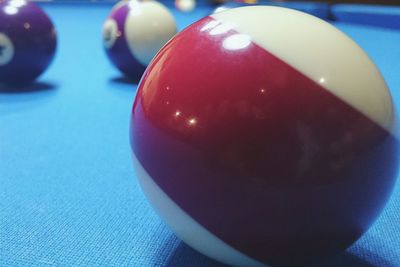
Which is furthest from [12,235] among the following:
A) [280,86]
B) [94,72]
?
[94,72]

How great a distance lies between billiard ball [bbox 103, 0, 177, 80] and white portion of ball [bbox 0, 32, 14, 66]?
45 cm

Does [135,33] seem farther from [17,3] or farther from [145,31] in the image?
[17,3]

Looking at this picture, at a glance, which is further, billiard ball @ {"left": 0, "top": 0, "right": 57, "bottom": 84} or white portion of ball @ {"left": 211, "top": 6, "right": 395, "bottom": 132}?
billiard ball @ {"left": 0, "top": 0, "right": 57, "bottom": 84}

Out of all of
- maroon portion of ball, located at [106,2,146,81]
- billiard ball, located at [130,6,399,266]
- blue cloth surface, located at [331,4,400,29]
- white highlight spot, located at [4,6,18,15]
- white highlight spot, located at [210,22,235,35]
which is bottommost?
blue cloth surface, located at [331,4,400,29]

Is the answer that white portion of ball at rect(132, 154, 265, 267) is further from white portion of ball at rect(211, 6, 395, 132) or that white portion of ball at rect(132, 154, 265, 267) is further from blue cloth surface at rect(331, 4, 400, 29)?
blue cloth surface at rect(331, 4, 400, 29)

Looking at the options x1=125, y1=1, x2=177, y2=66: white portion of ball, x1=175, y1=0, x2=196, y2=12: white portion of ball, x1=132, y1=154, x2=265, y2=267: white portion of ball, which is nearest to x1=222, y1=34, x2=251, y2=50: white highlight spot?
x1=132, y1=154, x2=265, y2=267: white portion of ball

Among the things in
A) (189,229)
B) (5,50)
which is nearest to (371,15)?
(5,50)

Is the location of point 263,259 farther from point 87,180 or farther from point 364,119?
point 87,180

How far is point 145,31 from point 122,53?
153 mm

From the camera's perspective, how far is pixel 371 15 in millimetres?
4309

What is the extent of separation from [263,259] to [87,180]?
658 mm

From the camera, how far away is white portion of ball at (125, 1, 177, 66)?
2311 millimetres

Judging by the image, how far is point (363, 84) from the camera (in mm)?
803

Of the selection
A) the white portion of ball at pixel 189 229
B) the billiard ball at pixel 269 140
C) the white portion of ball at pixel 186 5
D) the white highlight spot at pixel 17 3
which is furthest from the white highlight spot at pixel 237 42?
the white portion of ball at pixel 186 5
